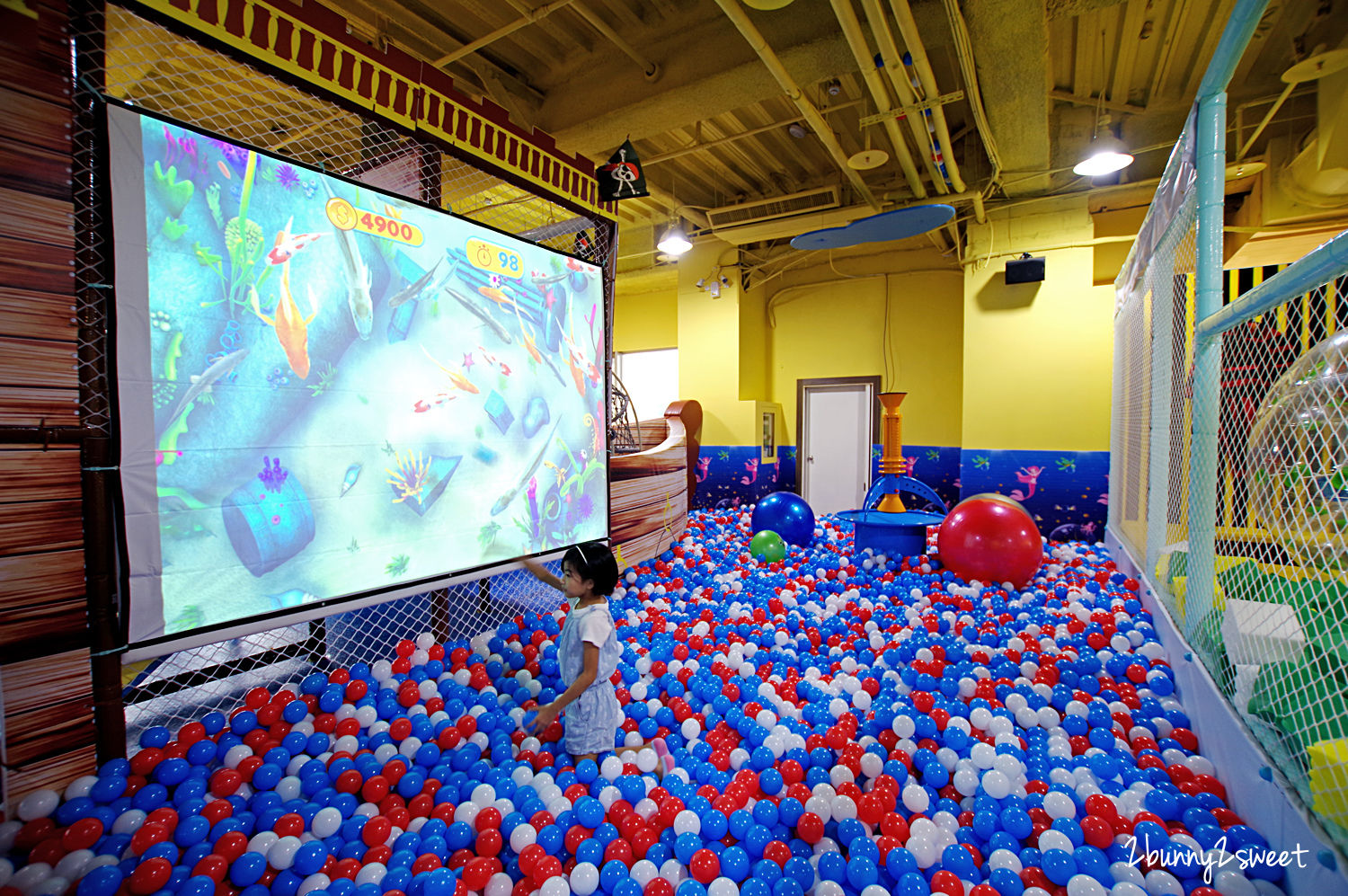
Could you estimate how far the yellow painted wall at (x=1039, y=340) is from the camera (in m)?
5.40

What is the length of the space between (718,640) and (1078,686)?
157cm

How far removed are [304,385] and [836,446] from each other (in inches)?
242

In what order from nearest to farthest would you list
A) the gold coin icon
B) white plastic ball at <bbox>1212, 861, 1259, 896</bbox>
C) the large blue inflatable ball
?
white plastic ball at <bbox>1212, 861, 1259, 896</bbox> < the gold coin icon < the large blue inflatable ball

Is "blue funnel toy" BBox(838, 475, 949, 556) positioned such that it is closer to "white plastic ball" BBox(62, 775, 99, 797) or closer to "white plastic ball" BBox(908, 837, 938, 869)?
"white plastic ball" BBox(908, 837, 938, 869)

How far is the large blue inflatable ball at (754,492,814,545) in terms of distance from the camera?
4.93 metres

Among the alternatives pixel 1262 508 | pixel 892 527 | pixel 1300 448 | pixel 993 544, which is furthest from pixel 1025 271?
pixel 1300 448

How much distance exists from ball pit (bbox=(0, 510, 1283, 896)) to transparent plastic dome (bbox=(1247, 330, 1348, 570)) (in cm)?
78

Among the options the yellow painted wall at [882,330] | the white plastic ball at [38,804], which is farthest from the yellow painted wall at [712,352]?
the white plastic ball at [38,804]

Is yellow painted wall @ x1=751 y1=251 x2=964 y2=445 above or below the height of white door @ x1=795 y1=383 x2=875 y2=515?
above

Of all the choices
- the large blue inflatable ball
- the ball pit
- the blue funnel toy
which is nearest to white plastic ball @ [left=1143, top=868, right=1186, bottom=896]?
the ball pit

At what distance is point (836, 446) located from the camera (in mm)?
7305

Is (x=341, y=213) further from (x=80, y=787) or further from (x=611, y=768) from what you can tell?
(x=611, y=768)

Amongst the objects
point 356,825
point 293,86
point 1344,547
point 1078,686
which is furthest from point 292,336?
point 1078,686

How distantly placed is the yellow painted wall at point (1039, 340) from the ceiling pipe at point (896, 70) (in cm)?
112
